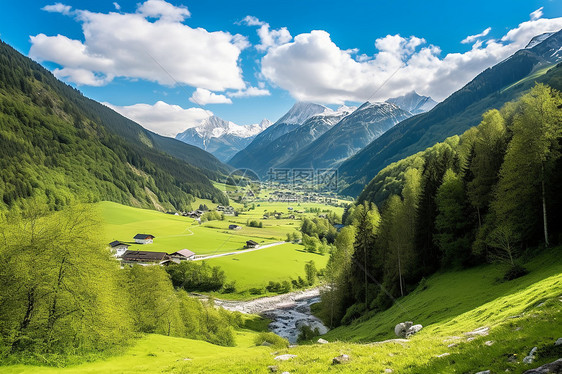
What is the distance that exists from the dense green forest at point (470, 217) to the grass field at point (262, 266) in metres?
54.0

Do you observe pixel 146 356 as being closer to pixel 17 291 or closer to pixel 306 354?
pixel 17 291

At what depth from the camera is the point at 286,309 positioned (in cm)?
10250

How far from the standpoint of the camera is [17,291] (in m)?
25.8

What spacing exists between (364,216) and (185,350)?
4442 centimetres

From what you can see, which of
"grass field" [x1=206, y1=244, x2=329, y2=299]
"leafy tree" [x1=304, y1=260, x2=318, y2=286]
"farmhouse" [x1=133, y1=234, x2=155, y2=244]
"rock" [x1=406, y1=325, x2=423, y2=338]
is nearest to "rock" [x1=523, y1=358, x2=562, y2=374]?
"rock" [x1=406, y1=325, x2=423, y2=338]

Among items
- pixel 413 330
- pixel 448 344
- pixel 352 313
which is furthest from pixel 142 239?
pixel 448 344

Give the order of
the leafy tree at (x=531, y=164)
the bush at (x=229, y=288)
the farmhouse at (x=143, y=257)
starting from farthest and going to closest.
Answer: the farmhouse at (x=143, y=257), the bush at (x=229, y=288), the leafy tree at (x=531, y=164)

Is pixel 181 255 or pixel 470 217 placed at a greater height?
pixel 470 217

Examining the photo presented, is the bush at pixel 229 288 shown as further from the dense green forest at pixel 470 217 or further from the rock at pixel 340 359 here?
the rock at pixel 340 359

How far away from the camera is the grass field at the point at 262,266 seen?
123 meters

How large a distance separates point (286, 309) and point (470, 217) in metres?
69.5

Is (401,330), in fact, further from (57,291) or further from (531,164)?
(57,291)

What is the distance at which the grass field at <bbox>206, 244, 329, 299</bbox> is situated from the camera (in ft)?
403

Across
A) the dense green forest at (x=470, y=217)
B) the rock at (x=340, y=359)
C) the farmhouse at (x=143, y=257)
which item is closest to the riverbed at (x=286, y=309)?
the dense green forest at (x=470, y=217)
